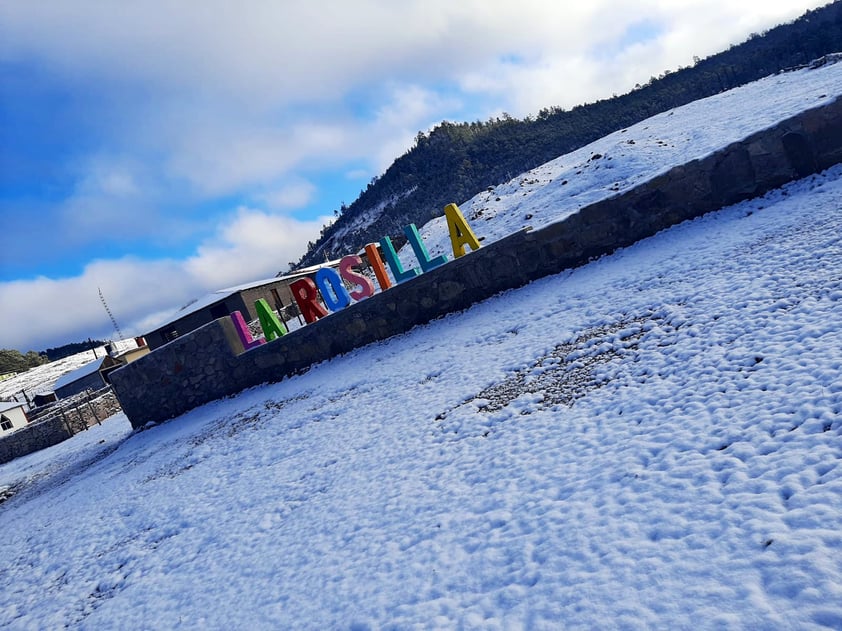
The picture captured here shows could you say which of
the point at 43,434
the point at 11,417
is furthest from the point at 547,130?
the point at 11,417

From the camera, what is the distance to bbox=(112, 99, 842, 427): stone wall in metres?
8.30

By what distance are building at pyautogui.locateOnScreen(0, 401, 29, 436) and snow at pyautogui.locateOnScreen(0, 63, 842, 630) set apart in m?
38.1

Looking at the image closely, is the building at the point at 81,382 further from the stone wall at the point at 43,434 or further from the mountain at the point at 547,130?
the mountain at the point at 547,130

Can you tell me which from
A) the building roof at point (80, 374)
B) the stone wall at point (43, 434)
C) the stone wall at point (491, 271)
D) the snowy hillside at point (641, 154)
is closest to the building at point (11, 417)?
the building roof at point (80, 374)

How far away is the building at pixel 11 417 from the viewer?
120 ft

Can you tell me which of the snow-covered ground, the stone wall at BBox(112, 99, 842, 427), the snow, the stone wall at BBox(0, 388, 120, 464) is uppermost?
the snow-covered ground

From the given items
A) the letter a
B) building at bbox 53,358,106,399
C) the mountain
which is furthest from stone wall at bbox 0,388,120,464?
the mountain

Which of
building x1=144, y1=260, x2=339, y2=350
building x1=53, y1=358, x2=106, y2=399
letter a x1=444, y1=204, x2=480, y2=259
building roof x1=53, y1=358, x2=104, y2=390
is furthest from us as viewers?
building x1=53, y1=358, x2=106, y2=399

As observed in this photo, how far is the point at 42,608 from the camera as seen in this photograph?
5297mm

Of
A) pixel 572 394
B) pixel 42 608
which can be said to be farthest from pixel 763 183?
pixel 42 608

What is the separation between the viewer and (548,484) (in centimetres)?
378

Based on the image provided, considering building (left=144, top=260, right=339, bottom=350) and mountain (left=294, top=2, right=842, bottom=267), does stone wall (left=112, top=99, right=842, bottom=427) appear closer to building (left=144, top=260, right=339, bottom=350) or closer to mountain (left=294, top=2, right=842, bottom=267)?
building (left=144, top=260, right=339, bottom=350)

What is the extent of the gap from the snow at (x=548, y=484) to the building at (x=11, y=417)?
38053 millimetres

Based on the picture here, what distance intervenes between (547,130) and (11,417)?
78.4 metres
